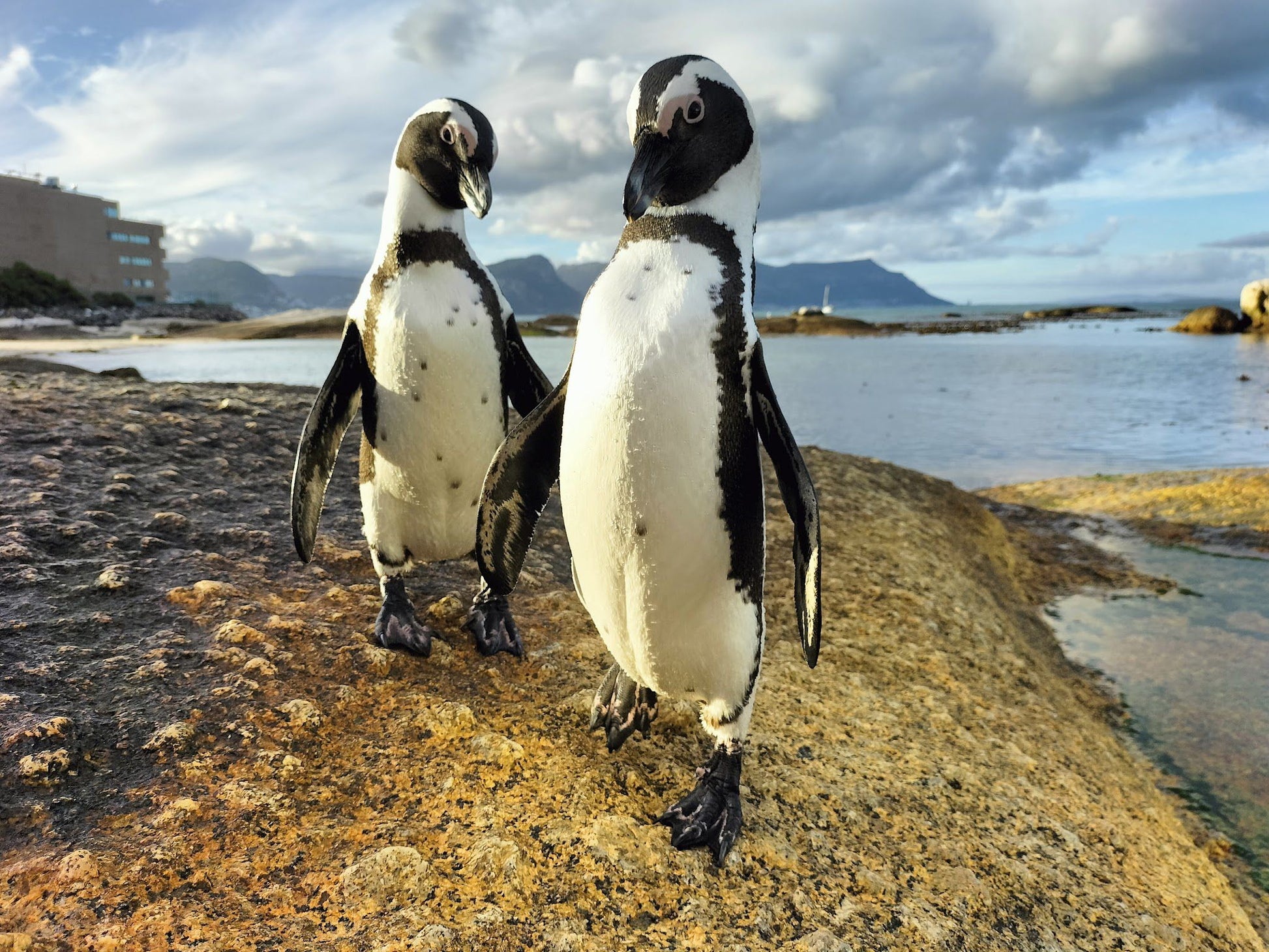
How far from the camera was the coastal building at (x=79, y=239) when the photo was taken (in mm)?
49312

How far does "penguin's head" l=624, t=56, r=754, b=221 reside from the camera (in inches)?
70.5

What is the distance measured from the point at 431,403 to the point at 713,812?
1506 millimetres

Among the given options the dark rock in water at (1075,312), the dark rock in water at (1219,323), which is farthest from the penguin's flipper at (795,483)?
the dark rock in water at (1075,312)

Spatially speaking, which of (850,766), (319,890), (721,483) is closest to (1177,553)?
(850,766)

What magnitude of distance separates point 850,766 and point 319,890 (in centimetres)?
160

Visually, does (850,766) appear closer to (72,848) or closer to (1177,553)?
(72,848)

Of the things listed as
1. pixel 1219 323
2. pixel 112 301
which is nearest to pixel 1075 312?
pixel 1219 323

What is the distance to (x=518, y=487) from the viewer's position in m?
2.17

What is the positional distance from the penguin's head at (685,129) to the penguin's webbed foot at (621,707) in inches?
51.5

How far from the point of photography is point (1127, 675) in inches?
184

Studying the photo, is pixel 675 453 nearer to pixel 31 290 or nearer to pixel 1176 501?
pixel 1176 501

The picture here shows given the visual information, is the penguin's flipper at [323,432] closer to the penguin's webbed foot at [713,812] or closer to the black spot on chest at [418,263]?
the black spot on chest at [418,263]

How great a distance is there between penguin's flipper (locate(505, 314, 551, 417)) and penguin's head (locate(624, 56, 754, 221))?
1018mm

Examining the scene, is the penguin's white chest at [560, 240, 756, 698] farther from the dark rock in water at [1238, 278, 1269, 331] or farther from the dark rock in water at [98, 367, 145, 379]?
the dark rock in water at [1238, 278, 1269, 331]
